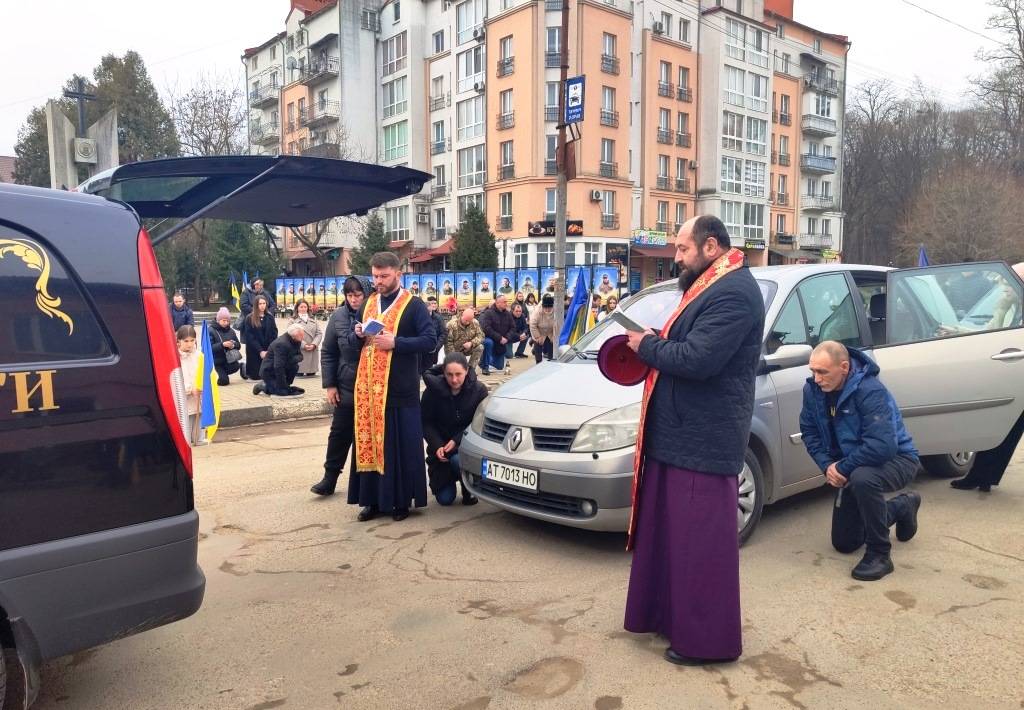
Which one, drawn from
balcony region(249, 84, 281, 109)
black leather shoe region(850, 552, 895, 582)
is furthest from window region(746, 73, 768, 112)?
black leather shoe region(850, 552, 895, 582)

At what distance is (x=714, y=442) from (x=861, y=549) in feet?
7.05

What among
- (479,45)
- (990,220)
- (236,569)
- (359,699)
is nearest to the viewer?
(359,699)

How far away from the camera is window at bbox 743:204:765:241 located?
5291cm

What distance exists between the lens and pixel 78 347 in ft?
8.30

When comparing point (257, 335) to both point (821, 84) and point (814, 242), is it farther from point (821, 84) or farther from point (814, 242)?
point (821, 84)

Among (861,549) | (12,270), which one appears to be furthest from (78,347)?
(861,549)

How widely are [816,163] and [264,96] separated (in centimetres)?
4433

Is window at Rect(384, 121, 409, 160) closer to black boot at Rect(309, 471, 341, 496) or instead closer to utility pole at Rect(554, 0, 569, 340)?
utility pole at Rect(554, 0, 569, 340)

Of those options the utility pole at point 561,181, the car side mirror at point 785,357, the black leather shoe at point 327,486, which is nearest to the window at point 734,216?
the utility pole at point 561,181

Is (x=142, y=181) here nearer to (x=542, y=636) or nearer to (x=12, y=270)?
(x=12, y=270)

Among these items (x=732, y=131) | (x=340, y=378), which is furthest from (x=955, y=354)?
(x=732, y=131)

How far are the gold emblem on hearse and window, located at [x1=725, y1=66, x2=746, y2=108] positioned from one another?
5195cm

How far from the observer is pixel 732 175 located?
167 ft

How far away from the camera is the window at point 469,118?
1817 inches
